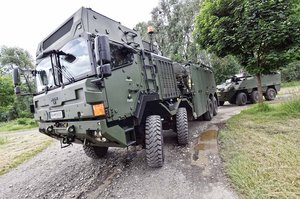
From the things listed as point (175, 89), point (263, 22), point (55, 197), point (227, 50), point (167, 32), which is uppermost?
point (167, 32)

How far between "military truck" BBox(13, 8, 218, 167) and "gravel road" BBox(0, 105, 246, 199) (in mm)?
344

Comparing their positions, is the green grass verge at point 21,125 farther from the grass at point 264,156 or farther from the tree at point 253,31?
the grass at point 264,156

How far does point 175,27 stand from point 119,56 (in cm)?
1926

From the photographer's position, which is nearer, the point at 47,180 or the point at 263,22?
the point at 47,180

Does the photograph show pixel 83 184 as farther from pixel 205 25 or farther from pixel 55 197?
pixel 205 25

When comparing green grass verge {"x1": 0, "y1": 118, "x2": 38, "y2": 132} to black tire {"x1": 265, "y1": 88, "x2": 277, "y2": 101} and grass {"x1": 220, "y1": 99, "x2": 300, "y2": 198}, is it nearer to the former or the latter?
grass {"x1": 220, "y1": 99, "x2": 300, "y2": 198}

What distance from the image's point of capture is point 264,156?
11.1ft

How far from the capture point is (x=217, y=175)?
9.97ft

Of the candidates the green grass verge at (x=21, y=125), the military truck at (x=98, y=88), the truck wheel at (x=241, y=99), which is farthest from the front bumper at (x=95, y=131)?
the green grass verge at (x=21, y=125)

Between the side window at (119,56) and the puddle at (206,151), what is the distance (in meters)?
2.15

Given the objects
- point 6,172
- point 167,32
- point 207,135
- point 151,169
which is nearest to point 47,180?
point 6,172

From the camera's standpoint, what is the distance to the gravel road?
285 cm

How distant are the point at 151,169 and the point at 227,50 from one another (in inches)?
214

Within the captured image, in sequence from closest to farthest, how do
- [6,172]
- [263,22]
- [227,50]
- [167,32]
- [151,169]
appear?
[151,169]
[6,172]
[263,22]
[227,50]
[167,32]
